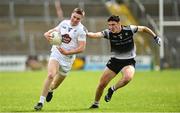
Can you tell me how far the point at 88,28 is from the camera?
39.4 meters

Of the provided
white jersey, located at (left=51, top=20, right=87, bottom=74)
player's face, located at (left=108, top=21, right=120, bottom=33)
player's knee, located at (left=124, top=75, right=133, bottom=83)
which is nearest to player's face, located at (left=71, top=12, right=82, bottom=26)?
white jersey, located at (left=51, top=20, right=87, bottom=74)

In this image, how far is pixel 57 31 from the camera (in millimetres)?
16047

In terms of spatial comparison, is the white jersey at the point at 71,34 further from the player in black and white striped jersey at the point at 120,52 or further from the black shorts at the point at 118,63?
the black shorts at the point at 118,63

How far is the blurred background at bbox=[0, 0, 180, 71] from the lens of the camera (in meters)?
38.2

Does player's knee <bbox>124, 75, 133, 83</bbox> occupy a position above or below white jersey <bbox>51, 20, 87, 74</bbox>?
below

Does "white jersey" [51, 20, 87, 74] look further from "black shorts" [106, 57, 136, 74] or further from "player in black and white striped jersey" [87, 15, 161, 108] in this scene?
"black shorts" [106, 57, 136, 74]

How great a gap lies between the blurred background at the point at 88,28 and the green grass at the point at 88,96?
8.73 m

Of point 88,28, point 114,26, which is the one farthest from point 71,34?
point 88,28

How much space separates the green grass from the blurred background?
8731mm

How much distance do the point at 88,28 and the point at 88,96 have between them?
19300 mm

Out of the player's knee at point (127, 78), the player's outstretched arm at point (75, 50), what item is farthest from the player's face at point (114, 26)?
the player's knee at point (127, 78)

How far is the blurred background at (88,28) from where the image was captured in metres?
38.2

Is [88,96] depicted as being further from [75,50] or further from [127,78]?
[127,78]

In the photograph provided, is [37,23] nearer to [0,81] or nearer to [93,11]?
[93,11]
